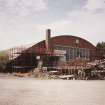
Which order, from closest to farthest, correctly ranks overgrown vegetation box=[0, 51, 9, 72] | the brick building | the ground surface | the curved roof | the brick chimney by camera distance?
the ground surface, the brick building, the curved roof, overgrown vegetation box=[0, 51, 9, 72], the brick chimney

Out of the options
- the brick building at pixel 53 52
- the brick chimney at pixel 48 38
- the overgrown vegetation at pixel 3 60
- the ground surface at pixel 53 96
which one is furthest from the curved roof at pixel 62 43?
the ground surface at pixel 53 96

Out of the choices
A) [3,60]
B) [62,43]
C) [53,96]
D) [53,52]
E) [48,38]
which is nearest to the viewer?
[53,96]

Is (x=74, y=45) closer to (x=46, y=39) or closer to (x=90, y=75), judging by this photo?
(x=46, y=39)

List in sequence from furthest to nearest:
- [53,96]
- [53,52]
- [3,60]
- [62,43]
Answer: [62,43]
[3,60]
[53,52]
[53,96]

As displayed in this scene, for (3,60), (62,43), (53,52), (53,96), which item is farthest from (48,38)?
(53,96)

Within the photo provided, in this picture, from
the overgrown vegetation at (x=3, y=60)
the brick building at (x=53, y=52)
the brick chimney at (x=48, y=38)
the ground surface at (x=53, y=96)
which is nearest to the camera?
the ground surface at (x=53, y=96)

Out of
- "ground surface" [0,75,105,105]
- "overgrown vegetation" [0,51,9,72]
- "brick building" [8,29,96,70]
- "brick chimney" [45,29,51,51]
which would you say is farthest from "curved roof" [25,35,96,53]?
"ground surface" [0,75,105,105]

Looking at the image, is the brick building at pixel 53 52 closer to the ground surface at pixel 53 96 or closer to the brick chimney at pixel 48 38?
the brick chimney at pixel 48 38

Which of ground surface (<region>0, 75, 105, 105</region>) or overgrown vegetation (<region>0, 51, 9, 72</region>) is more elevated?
overgrown vegetation (<region>0, 51, 9, 72</region>)

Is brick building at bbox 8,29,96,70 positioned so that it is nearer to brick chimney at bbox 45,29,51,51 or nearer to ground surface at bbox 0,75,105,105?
brick chimney at bbox 45,29,51,51

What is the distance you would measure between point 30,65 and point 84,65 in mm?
12706

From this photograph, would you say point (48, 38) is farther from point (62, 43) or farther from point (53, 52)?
point (62, 43)

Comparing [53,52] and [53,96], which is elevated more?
[53,52]

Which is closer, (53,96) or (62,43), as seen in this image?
(53,96)
